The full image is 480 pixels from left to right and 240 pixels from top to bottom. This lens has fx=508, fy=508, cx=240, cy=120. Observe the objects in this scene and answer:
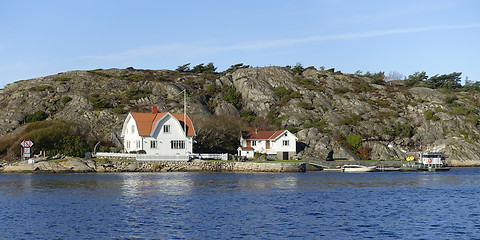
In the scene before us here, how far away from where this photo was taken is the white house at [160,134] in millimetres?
86875

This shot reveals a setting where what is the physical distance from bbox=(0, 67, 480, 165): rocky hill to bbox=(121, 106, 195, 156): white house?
8.81m

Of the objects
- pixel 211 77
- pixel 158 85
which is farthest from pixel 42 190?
pixel 211 77

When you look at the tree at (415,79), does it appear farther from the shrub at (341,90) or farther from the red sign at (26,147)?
the red sign at (26,147)

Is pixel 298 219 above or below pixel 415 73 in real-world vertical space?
below

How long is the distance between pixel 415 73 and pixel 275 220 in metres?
165

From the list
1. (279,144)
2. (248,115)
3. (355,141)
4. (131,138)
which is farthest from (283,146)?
(248,115)

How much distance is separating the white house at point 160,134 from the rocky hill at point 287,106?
8.81 metres

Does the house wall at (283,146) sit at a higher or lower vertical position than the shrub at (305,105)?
lower

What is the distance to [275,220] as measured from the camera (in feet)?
115

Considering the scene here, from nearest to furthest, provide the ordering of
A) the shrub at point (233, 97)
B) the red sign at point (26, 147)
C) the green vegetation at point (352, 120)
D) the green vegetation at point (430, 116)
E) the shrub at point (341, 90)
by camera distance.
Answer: the red sign at point (26, 147)
the green vegetation at point (352, 120)
the green vegetation at point (430, 116)
the shrub at point (233, 97)
the shrub at point (341, 90)

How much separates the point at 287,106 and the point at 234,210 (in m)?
92.8

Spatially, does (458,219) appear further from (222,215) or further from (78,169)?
(78,169)

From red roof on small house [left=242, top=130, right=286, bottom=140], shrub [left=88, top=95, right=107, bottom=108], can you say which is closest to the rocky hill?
shrub [left=88, top=95, right=107, bottom=108]

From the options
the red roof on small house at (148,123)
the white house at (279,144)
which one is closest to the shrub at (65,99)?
the red roof on small house at (148,123)
